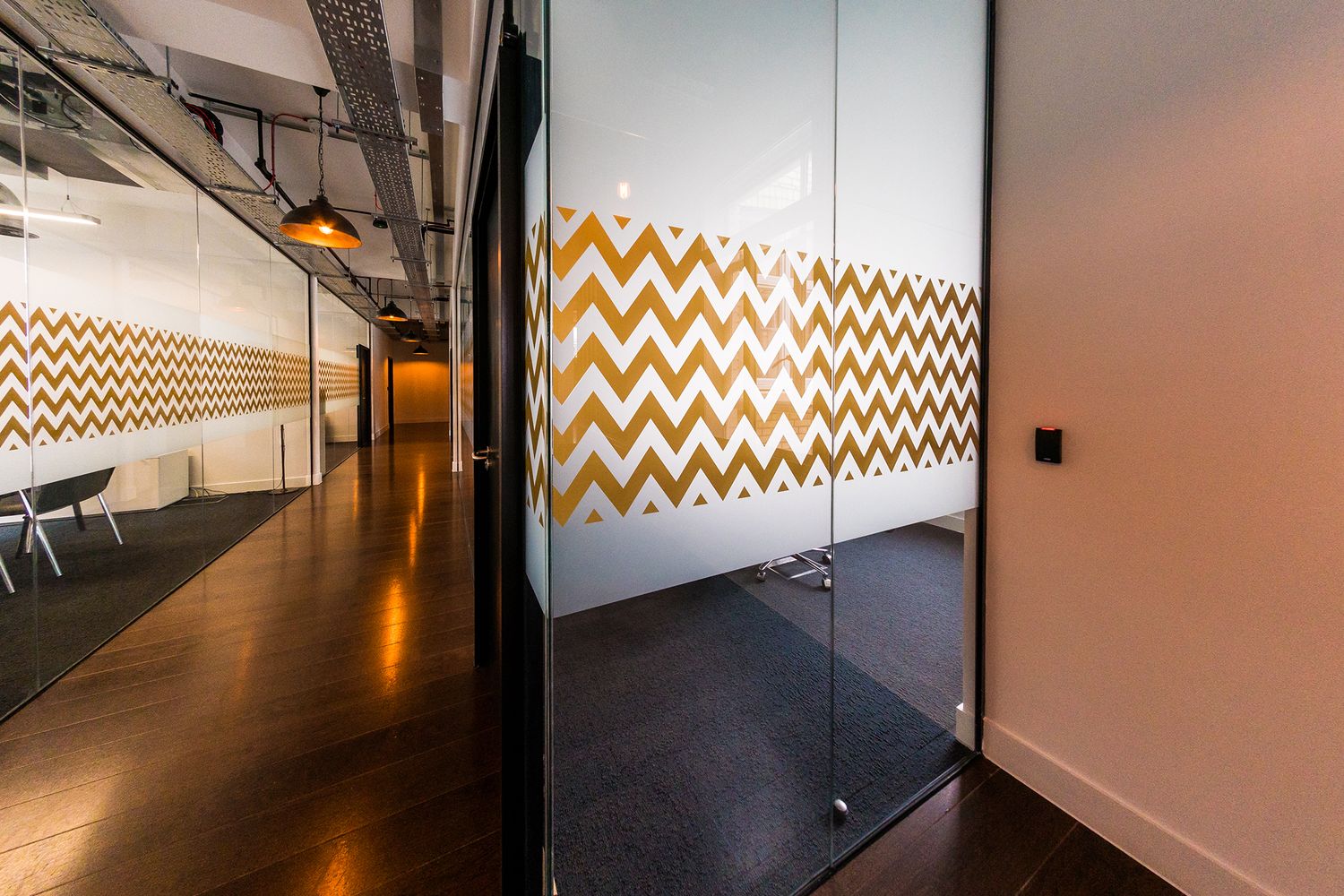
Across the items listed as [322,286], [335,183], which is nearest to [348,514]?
[335,183]

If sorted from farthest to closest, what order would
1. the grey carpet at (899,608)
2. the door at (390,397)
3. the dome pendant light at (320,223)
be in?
1. the door at (390,397)
2. the dome pendant light at (320,223)
3. the grey carpet at (899,608)

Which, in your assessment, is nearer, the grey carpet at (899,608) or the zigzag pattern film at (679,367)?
the zigzag pattern film at (679,367)

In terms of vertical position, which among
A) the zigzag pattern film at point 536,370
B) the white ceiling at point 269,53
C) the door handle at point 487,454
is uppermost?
the white ceiling at point 269,53

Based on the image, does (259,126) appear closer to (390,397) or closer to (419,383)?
(390,397)

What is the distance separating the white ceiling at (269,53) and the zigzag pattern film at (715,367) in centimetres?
192

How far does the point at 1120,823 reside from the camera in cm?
133

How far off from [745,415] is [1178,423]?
1.21 m

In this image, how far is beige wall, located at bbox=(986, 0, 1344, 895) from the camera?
1028mm

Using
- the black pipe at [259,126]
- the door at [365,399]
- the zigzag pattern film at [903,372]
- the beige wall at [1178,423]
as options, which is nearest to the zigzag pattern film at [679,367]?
the zigzag pattern film at [903,372]

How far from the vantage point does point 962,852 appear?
1.32 m

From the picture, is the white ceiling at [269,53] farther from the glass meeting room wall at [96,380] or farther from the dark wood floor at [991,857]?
the dark wood floor at [991,857]

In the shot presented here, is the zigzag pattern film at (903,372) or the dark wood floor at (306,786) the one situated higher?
the zigzag pattern film at (903,372)

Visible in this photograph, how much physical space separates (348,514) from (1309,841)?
633 cm

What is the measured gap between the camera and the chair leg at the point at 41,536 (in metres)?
2.00
